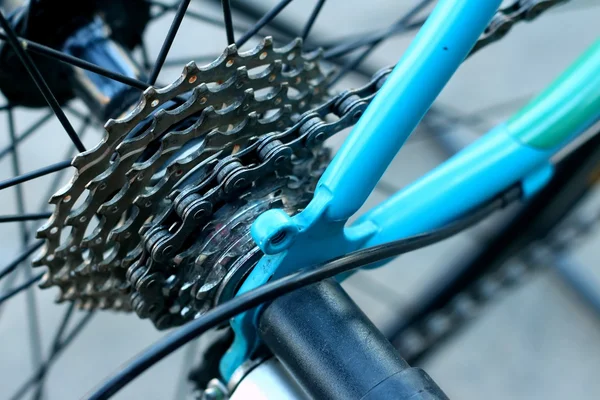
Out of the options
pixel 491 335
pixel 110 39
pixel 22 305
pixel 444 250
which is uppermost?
pixel 22 305

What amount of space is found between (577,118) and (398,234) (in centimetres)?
16

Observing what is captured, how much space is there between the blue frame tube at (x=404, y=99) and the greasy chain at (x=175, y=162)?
42 mm

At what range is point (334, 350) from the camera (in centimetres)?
41

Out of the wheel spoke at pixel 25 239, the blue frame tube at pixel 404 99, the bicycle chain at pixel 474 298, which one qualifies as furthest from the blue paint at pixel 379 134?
the bicycle chain at pixel 474 298

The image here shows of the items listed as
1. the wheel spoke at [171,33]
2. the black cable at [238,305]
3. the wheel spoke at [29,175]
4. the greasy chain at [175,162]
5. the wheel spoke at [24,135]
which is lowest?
the black cable at [238,305]

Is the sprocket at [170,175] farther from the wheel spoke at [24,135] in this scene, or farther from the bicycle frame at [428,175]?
the wheel spoke at [24,135]

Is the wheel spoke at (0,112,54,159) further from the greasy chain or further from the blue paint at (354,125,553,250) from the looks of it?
the blue paint at (354,125,553,250)

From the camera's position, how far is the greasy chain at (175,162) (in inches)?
16.2

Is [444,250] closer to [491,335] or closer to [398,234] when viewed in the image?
[491,335]

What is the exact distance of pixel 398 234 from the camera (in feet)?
1.58

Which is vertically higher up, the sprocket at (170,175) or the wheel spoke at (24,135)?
the wheel spoke at (24,135)

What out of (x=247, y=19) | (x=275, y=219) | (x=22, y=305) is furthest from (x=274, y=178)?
(x=22, y=305)

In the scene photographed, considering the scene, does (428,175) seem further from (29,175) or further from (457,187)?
(29,175)

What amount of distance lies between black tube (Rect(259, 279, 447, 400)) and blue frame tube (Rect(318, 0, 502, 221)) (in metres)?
0.06
